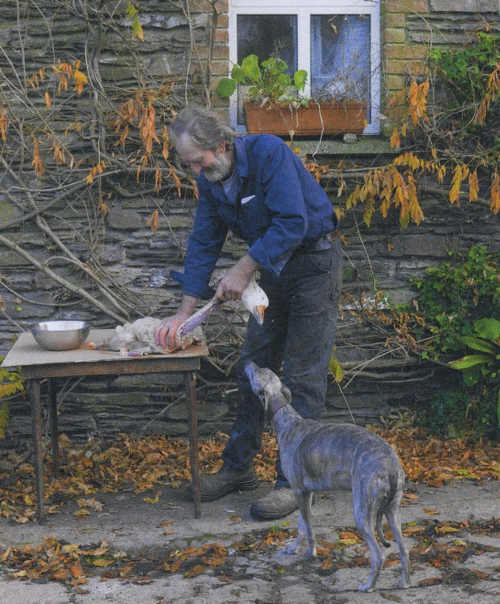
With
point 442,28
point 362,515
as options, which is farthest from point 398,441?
point 442,28

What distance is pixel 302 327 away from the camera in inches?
171

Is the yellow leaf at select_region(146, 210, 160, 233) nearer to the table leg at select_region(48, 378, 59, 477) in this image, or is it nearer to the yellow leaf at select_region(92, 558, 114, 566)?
the table leg at select_region(48, 378, 59, 477)

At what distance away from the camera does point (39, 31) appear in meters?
5.68

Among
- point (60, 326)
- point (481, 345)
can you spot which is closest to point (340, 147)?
point (481, 345)

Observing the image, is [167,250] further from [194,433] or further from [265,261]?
[265,261]

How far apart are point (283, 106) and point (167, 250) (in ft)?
4.51

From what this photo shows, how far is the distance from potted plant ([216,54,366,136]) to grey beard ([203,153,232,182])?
1.75 meters

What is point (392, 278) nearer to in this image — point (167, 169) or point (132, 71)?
point (167, 169)

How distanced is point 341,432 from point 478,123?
3.19 m

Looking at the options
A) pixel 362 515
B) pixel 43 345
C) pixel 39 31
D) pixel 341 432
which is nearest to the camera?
pixel 362 515

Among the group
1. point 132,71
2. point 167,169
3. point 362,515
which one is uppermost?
point 132,71

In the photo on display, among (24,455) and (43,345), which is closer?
(43,345)

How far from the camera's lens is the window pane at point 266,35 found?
5996 mm

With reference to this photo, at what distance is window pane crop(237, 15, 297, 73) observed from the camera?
6.00 m
